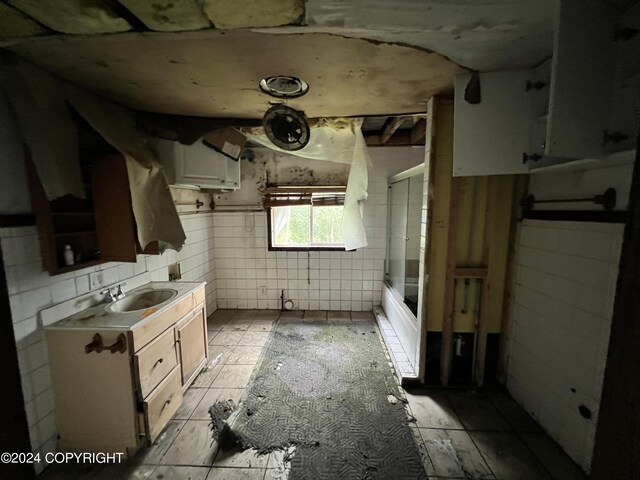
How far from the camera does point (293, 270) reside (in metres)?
3.47

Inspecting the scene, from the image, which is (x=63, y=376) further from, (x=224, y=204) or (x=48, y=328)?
(x=224, y=204)

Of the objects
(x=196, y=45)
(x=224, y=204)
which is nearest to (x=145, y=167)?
(x=196, y=45)

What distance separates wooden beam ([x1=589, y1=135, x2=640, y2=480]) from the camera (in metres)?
0.44

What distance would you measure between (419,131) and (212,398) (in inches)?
118

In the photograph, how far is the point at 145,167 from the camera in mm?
1732

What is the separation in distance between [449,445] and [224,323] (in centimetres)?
254

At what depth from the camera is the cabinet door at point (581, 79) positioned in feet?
3.07

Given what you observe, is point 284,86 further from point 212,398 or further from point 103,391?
point 212,398

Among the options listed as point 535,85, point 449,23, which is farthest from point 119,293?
point 535,85

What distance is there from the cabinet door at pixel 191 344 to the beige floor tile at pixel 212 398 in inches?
7.3

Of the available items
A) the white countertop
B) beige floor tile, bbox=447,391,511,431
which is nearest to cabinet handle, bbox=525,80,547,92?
beige floor tile, bbox=447,391,511,431

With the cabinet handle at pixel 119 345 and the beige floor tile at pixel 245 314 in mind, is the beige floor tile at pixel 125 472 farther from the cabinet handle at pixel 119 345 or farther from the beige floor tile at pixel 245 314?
the beige floor tile at pixel 245 314

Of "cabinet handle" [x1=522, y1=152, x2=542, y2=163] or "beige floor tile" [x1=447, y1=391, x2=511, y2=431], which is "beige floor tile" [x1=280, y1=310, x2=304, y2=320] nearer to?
"beige floor tile" [x1=447, y1=391, x2=511, y2=431]

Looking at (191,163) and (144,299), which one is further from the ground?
(191,163)
